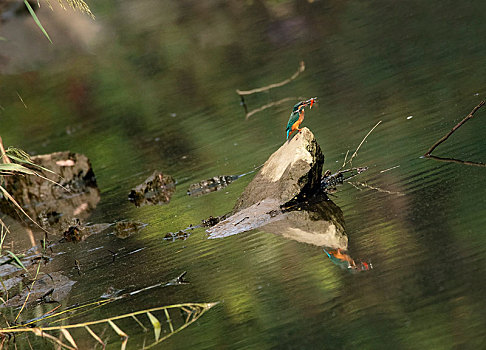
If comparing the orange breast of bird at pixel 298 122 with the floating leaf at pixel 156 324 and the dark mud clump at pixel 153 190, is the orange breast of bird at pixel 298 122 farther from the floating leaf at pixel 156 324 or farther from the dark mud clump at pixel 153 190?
the floating leaf at pixel 156 324

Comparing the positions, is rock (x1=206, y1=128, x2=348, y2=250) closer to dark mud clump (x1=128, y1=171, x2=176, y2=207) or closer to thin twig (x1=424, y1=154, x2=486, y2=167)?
thin twig (x1=424, y1=154, x2=486, y2=167)

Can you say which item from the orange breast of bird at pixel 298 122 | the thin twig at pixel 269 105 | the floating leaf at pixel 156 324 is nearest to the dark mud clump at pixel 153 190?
the orange breast of bird at pixel 298 122

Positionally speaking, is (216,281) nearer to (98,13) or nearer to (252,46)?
(252,46)

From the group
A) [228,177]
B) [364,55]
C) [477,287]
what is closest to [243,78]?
[364,55]

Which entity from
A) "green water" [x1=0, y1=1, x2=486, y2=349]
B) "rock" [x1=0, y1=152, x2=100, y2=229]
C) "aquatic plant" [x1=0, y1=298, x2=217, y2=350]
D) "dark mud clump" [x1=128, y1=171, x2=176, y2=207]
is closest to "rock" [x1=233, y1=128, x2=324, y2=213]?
"green water" [x1=0, y1=1, x2=486, y2=349]

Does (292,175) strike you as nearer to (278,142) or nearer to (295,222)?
(295,222)

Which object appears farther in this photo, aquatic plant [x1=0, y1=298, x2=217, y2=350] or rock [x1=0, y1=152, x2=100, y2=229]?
rock [x1=0, y1=152, x2=100, y2=229]

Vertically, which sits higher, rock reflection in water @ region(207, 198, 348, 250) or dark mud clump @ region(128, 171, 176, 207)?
dark mud clump @ region(128, 171, 176, 207)
